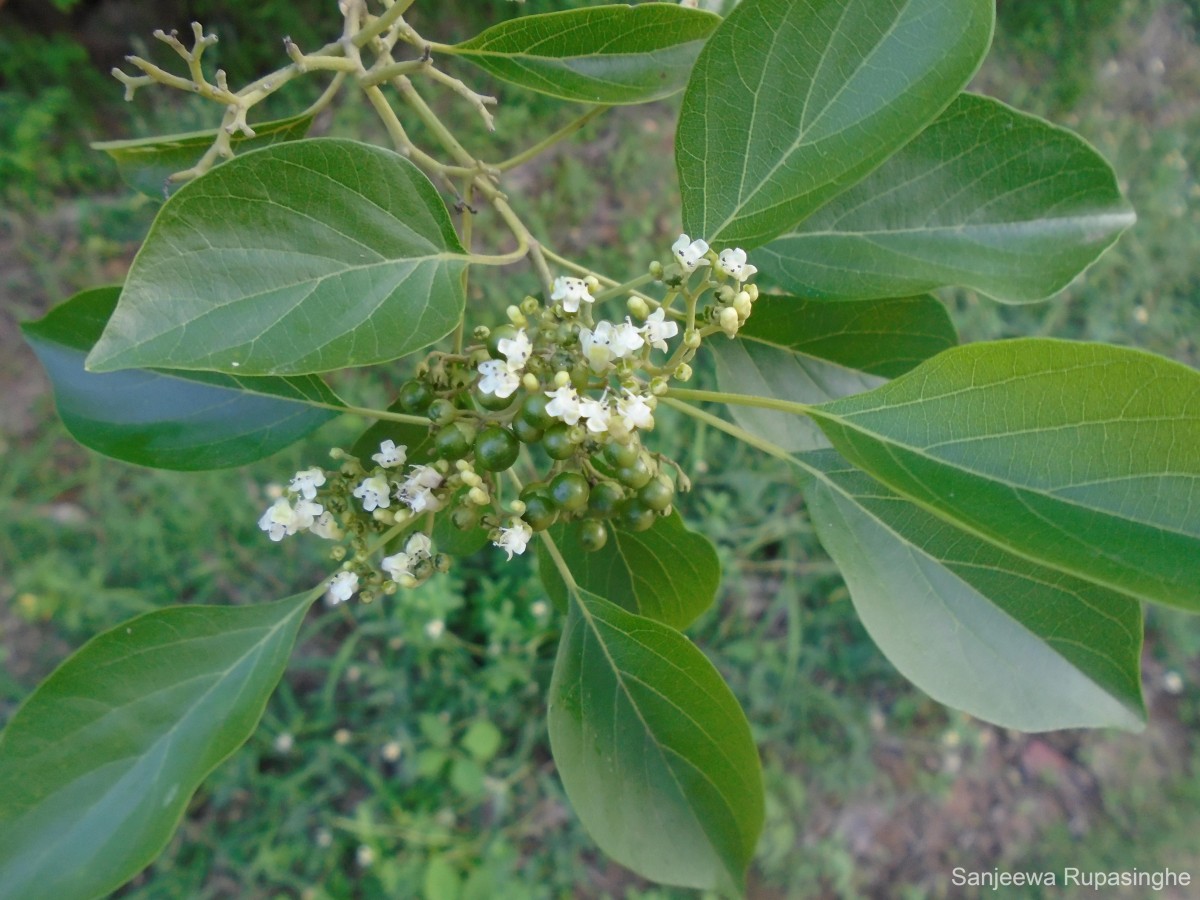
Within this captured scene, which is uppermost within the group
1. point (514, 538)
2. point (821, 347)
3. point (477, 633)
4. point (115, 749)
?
point (821, 347)

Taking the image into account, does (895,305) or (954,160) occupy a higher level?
(954,160)

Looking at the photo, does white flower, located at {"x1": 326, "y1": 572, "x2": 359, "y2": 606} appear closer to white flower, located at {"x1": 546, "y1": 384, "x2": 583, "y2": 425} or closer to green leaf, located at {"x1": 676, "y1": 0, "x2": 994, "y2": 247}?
white flower, located at {"x1": 546, "y1": 384, "x2": 583, "y2": 425}

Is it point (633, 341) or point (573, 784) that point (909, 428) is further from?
point (573, 784)

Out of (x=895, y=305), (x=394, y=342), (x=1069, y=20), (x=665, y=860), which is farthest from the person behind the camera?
(x=1069, y=20)

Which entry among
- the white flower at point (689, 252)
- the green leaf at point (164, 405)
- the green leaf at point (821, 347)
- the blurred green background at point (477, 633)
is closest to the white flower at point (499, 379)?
the white flower at point (689, 252)

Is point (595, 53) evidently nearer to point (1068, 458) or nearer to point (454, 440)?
point (454, 440)

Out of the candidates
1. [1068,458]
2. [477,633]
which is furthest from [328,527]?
[477,633]

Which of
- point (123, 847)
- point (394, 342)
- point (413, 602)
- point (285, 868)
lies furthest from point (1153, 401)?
point (285, 868)
